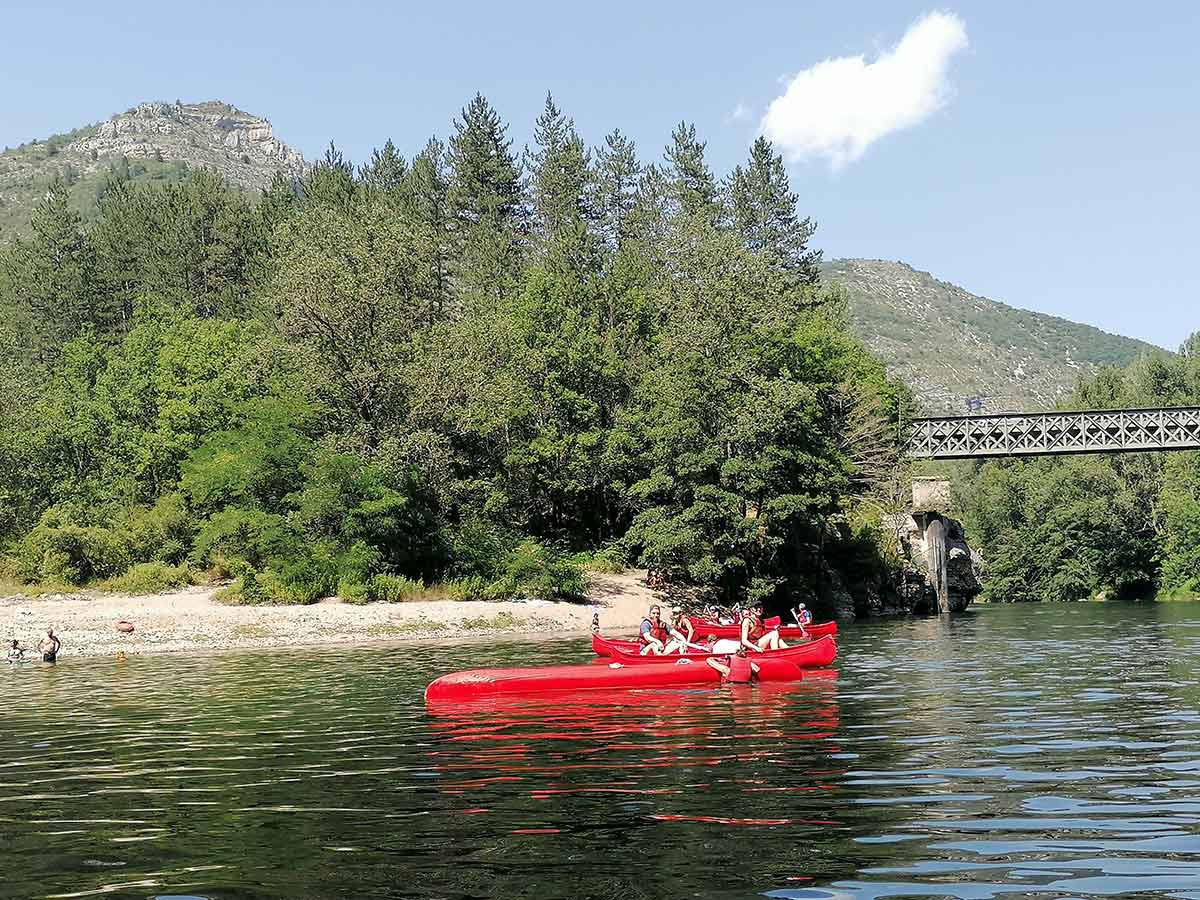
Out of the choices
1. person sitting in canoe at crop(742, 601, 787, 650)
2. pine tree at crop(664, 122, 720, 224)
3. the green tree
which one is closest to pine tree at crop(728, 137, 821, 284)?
pine tree at crop(664, 122, 720, 224)

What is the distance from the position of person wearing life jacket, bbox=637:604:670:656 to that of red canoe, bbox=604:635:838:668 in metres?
0.36

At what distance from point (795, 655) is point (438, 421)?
31.2m

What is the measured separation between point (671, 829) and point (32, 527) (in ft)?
175

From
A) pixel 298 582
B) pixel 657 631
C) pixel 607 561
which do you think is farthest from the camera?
pixel 607 561

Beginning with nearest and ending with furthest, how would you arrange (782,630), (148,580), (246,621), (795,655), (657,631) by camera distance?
(795,655), (657,631), (782,630), (246,621), (148,580)

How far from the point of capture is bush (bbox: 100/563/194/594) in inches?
Answer: 2055

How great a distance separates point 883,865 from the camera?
447 inches

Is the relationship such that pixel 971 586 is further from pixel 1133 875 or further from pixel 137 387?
pixel 1133 875

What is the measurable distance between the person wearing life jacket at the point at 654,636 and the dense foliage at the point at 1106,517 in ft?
242

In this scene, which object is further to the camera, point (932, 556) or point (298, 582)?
point (932, 556)

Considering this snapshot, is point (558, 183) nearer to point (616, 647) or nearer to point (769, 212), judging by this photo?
point (769, 212)

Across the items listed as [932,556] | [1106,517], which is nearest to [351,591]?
[932,556]

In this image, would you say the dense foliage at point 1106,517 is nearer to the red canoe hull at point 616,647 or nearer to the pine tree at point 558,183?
the pine tree at point 558,183

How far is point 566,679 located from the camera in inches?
1057
